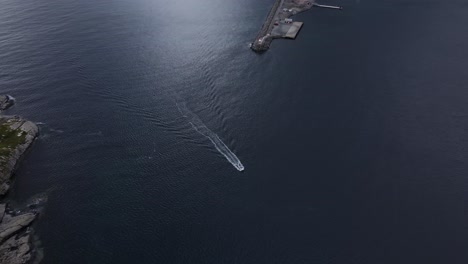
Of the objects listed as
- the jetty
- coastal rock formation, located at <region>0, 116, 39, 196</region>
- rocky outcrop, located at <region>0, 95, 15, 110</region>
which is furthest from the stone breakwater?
rocky outcrop, located at <region>0, 95, 15, 110</region>

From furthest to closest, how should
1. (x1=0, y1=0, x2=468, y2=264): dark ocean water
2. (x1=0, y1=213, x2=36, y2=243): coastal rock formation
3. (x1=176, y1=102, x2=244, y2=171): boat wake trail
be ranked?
(x1=176, y1=102, x2=244, y2=171): boat wake trail → (x1=0, y1=213, x2=36, y2=243): coastal rock formation → (x1=0, y1=0, x2=468, y2=264): dark ocean water

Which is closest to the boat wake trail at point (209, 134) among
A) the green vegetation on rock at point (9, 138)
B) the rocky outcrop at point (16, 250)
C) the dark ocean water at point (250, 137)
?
the dark ocean water at point (250, 137)

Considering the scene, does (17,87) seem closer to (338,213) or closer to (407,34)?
(338,213)

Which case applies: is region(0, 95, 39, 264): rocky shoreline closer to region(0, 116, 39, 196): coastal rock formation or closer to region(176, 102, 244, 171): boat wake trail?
Result: region(0, 116, 39, 196): coastal rock formation

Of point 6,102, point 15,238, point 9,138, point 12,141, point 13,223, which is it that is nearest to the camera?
point 15,238

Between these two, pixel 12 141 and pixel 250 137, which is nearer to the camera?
pixel 250 137

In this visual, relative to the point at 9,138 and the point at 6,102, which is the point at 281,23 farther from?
the point at 9,138

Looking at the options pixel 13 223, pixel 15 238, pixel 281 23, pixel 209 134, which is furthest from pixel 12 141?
pixel 281 23

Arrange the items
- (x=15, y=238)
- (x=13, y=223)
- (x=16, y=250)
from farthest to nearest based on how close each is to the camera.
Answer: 1. (x=13, y=223)
2. (x=15, y=238)
3. (x=16, y=250)
